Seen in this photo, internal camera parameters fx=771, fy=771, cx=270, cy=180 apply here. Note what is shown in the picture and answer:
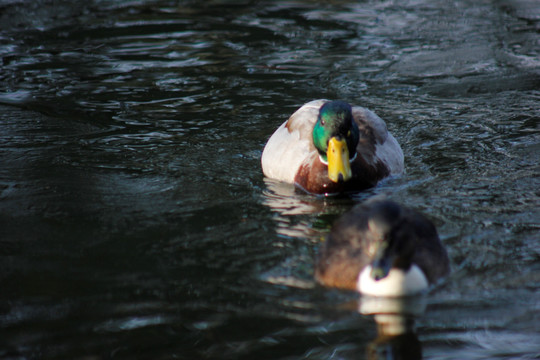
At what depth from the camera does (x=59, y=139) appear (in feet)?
28.2

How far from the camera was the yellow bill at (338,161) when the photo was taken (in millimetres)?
7035

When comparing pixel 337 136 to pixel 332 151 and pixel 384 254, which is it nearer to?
pixel 332 151

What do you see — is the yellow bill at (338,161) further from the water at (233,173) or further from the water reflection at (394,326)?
the water reflection at (394,326)

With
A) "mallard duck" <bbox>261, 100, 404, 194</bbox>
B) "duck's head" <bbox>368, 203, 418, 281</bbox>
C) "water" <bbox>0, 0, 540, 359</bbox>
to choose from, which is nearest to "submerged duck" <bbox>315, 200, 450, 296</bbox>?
"duck's head" <bbox>368, 203, 418, 281</bbox>

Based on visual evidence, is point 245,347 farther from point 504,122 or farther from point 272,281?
point 504,122

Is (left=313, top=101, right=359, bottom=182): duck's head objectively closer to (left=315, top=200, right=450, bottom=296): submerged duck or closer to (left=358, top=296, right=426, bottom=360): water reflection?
(left=315, top=200, right=450, bottom=296): submerged duck

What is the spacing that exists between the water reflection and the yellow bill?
6.72 feet

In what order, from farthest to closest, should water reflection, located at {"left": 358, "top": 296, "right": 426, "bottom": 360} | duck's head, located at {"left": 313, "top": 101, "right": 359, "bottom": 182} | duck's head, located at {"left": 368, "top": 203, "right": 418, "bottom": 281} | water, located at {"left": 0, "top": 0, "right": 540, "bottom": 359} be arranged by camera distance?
duck's head, located at {"left": 313, "top": 101, "right": 359, "bottom": 182} < duck's head, located at {"left": 368, "top": 203, "right": 418, "bottom": 281} < water, located at {"left": 0, "top": 0, "right": 540, "bottom": 359} < water reflection, located at {"left": 358, "top": 296, "right": 426, "bottom": 360}

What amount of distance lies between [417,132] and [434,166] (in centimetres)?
108

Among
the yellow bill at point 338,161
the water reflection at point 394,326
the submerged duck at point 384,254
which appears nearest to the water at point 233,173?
the water reflection at point 394,326

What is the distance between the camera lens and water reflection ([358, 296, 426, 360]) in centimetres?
451

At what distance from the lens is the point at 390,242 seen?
5102 mm

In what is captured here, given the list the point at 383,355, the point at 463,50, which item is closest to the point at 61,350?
the point at 383,355

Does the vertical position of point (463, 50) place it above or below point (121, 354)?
above
